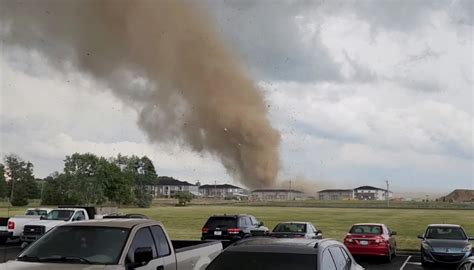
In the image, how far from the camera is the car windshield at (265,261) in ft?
20.8

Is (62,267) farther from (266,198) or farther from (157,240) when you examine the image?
(266,198)

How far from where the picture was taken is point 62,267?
22.4 ft

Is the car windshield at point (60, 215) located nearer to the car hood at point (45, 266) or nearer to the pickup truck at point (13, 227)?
the pickup truck at point (13, 227)

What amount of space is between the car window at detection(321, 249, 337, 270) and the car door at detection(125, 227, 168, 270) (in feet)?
8.18

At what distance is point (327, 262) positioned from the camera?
6.76 meters

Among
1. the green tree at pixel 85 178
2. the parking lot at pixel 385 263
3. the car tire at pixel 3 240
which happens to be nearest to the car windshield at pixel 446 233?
the parking lot at pixel 385 263

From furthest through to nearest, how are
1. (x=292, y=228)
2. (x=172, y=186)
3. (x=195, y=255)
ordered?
(x=172, y=186)
(x=292, y=228)
(x=195, y=255)

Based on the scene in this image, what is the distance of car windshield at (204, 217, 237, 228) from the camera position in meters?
24.0

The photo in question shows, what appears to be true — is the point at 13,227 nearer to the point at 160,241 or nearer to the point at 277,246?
the point at 160,241

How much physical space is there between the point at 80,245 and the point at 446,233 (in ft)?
55.9

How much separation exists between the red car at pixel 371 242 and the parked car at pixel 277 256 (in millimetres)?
15080

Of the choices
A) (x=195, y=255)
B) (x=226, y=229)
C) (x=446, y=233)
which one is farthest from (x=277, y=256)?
(x=226, y=229)

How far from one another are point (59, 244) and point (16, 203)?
74529 millimetres

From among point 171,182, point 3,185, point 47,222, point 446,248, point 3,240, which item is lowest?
point 446,248
